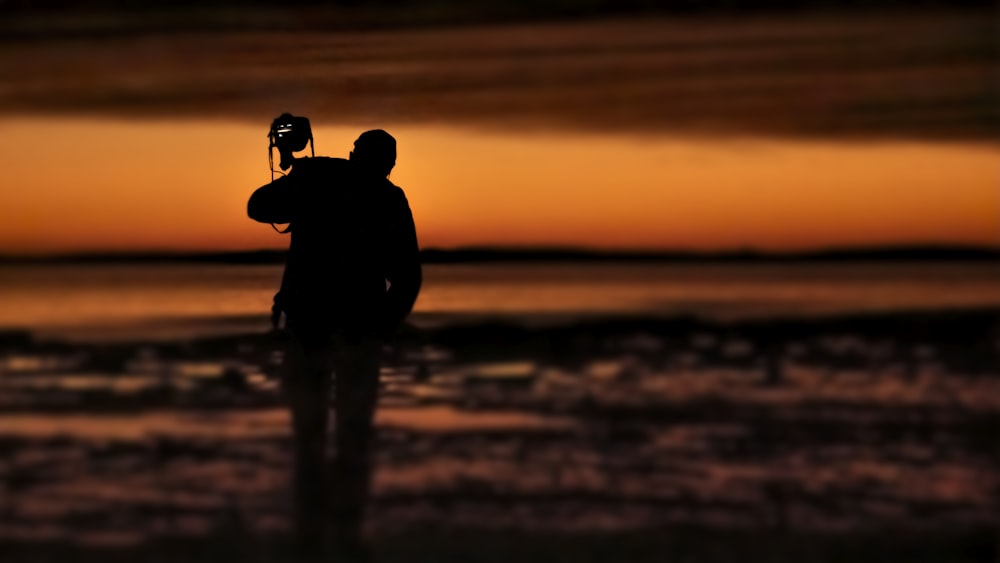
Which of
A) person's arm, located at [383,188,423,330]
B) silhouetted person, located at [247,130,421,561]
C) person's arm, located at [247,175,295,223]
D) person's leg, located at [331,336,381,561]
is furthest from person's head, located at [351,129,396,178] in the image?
person's leg, located at [331,336,381,561]

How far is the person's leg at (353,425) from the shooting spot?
A: 491 cm

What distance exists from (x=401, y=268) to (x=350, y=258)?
0.57 feet

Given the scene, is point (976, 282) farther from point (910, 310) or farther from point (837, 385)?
point (837, 385)

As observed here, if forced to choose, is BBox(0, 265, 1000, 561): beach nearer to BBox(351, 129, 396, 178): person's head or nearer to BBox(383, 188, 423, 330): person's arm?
BBox(383, 188, 423, 330): person's arm

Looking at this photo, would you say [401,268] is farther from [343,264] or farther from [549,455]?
[549,455]

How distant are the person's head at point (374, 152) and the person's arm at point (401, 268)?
0.40 ft

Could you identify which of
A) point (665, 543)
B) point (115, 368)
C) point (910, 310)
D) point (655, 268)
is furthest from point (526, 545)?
point (655, 268)

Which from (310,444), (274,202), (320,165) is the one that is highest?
(320,165)

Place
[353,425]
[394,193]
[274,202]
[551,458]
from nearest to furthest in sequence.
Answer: [394,193] < [274,202] < [353,425] < [551,458]

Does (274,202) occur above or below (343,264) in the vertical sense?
above

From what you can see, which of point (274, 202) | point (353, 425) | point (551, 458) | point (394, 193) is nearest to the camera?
point (394, 193)

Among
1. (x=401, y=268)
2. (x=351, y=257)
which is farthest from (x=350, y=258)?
(x=401, y=268)

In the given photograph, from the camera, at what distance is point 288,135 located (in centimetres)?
545

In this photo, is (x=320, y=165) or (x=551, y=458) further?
(x=551, y=458)
